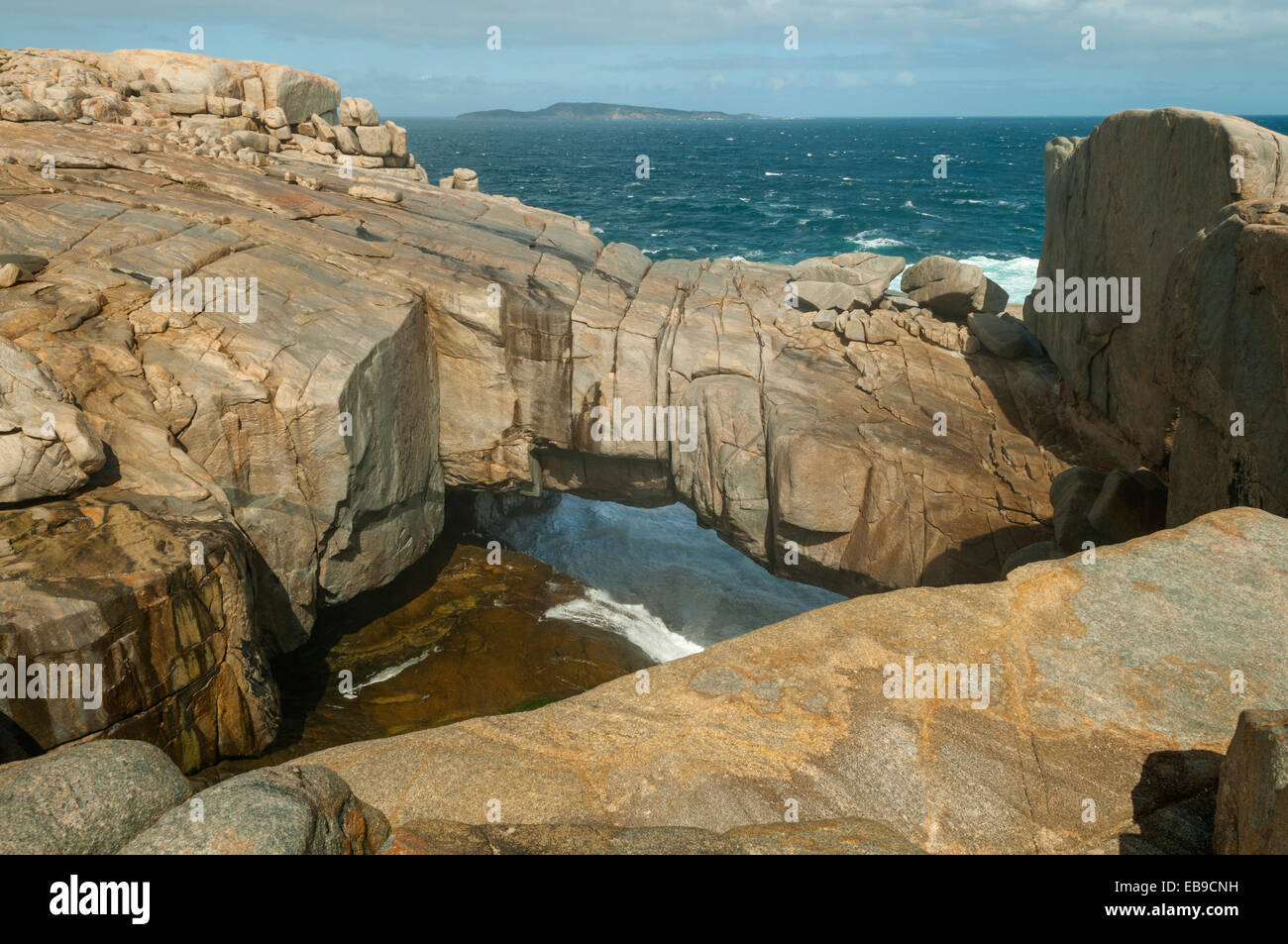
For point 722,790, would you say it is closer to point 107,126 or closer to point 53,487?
point 53,487

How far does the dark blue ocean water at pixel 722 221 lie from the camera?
811 inches

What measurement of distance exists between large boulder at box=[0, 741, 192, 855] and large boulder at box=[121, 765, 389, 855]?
0.45 meters

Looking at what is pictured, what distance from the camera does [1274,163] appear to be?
11719mm

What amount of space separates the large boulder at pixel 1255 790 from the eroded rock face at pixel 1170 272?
228 inches

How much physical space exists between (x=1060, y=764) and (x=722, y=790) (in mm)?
2659

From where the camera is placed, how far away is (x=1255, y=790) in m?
5.09

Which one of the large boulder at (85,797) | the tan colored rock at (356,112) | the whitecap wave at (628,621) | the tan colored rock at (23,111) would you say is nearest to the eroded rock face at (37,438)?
the large boulder at (85,797)

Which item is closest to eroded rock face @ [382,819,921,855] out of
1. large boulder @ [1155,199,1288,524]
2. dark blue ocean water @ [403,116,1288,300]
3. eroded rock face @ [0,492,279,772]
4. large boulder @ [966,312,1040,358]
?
eroded rock face @ [0,492,279,772]

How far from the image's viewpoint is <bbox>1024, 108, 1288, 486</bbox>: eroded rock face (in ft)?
34.0

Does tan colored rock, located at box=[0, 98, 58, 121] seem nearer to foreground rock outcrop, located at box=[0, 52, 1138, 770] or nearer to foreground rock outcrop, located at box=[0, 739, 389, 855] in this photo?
foreground rock outcrop, located at box=[0, 52, 1138, 770]

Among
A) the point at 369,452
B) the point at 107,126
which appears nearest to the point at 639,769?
the point at 369,452

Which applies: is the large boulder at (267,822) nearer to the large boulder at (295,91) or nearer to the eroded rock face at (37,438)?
the eroded rock face at (37,438)

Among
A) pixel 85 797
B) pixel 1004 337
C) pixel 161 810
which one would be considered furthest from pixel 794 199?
pixel 85 797

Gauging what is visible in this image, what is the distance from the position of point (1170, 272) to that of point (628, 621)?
474 inches
